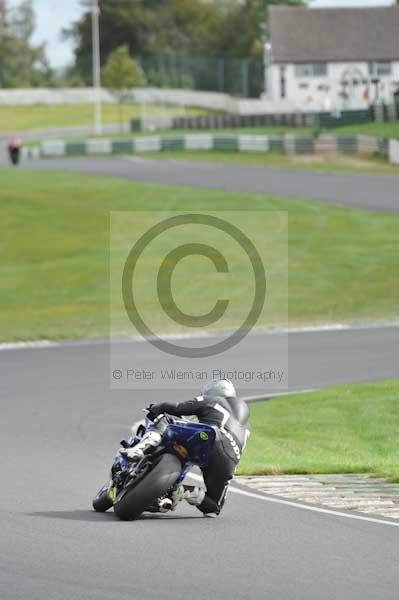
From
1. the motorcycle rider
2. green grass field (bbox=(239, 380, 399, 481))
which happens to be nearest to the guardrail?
green grass field (bbox=(239, 380, 399, 481))

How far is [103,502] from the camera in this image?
36.4 ft

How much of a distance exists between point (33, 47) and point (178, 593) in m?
158

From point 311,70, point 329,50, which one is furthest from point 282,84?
point 329,50

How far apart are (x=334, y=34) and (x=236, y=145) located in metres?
42.2

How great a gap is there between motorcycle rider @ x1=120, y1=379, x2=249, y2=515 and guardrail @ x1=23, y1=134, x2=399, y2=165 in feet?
165

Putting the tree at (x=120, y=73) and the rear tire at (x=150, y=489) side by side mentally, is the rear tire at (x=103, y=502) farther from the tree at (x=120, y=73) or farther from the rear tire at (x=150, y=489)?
the tree at (x=120, y=73)

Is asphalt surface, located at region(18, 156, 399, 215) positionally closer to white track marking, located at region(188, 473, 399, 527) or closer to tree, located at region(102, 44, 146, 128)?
white track marking, located at region(188, 473, 399, 527)

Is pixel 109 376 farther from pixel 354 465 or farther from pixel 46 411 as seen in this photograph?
pixel 354 465

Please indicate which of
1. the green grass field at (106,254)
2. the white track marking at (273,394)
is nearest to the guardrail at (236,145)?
the green grass field at (106,254)

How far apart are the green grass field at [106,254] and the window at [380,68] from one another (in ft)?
190

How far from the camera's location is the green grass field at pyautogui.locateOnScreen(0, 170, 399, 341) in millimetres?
30281

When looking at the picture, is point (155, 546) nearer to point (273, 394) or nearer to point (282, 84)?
point (273, 394)

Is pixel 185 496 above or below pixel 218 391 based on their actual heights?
below

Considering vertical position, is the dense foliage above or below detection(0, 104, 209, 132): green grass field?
above
